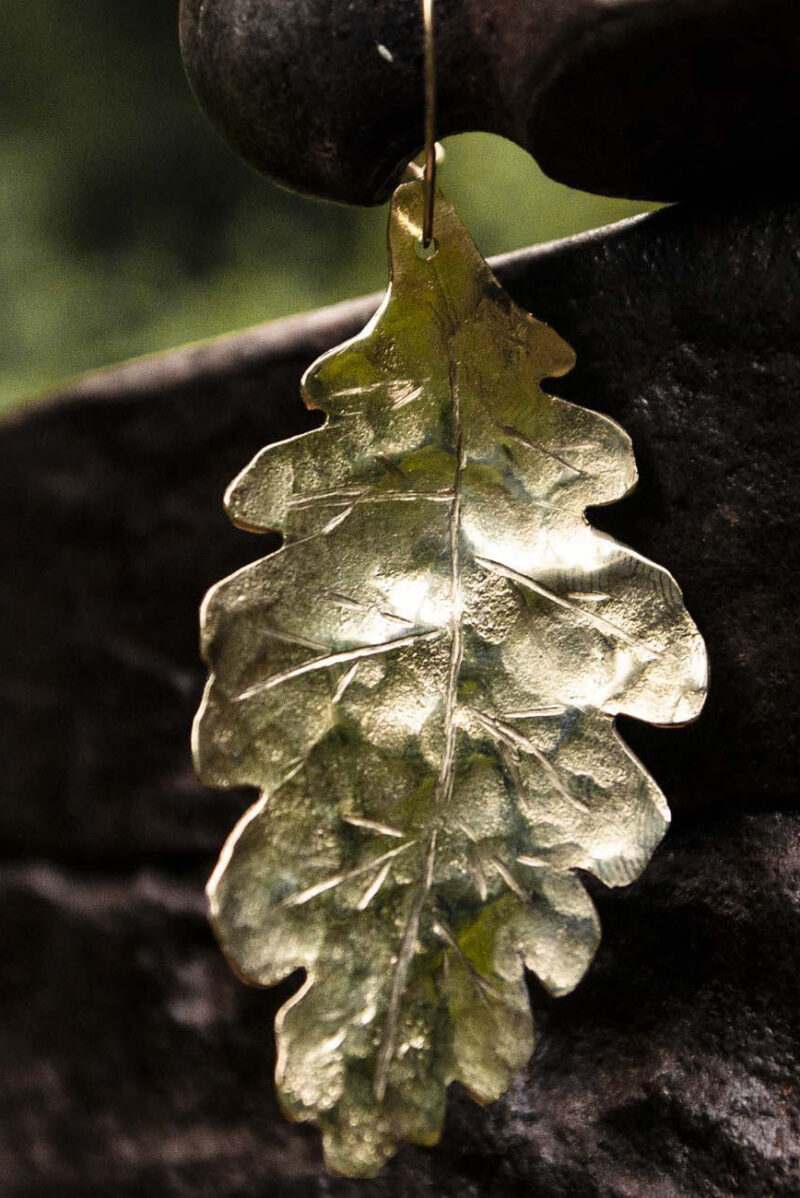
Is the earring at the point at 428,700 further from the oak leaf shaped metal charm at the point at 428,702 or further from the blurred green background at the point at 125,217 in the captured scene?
the blurred green background at the point at 125,217

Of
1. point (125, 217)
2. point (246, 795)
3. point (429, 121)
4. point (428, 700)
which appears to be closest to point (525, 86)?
point (429, 121)

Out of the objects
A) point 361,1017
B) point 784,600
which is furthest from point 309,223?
point 361,1017

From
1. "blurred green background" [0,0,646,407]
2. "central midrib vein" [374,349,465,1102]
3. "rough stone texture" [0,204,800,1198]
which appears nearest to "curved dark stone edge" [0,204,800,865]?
"rough stone texture" [0,204,800,1198]

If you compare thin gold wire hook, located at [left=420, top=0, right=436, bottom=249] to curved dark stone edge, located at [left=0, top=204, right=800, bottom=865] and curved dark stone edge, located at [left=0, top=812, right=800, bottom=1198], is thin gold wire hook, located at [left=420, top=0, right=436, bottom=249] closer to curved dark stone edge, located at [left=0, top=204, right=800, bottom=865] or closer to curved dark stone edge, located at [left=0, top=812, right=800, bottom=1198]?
curved dark stone edge, located at [left=0, top=204, right=800, bottom=865]

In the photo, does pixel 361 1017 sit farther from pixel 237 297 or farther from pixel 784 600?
pixel 237 297

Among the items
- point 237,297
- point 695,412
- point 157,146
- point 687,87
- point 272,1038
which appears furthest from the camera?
point 157,146

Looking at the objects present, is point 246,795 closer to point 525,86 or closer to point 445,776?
point 445,776
